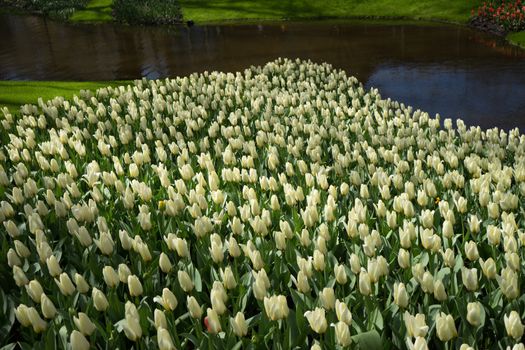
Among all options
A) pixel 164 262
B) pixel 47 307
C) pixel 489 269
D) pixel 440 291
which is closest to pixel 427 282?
pixel 440 291

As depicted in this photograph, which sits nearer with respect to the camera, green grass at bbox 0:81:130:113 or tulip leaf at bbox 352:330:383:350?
tulip leaf at bbox 352:330:383:350

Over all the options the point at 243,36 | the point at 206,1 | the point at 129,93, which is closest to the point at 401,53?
the point at 243,36

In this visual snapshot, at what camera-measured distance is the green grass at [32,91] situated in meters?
14.1

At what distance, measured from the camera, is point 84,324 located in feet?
12.7

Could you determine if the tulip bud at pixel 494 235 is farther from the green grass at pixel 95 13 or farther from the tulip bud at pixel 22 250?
the green grass at pixel 95 13

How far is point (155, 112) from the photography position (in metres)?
10.9

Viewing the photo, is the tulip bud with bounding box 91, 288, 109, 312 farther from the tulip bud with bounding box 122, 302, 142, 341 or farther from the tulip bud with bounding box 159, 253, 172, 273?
the tulip bud with bounding box 159, 253, 172, 273

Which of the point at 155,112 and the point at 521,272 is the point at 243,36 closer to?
the point at 155,112

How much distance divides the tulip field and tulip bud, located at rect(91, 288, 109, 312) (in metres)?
0.01

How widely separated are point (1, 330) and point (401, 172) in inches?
185

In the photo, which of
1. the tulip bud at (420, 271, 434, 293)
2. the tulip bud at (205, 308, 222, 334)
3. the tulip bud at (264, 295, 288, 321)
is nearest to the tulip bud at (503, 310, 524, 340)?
the tulip bud at (420, 271, 434, 293)

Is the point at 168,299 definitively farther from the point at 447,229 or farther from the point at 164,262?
the point at 447,229

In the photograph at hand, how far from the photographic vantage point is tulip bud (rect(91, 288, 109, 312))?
13.4 feet

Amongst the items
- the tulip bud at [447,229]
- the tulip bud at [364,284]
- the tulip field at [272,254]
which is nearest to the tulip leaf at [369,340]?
the tulip field at [272,254]
